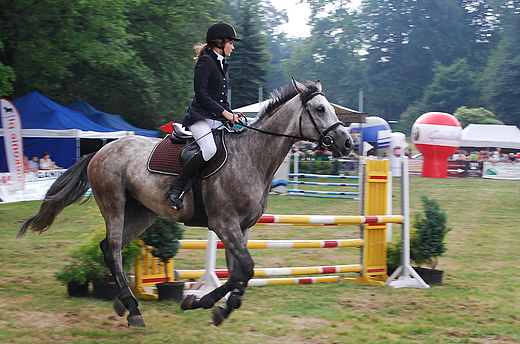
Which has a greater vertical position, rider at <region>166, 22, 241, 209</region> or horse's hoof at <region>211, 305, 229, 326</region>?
rider at <region>166, 22, 241, 209</region>

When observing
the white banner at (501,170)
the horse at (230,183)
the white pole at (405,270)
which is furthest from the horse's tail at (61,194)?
the white banner at (501,170)

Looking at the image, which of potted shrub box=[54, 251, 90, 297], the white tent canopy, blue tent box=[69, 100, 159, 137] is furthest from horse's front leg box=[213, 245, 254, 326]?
the white tent canopy

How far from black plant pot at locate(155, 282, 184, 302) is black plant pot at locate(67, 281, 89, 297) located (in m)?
0.80

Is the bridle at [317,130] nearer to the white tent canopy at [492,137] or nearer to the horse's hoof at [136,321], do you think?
the horse's hoof at [136,321]

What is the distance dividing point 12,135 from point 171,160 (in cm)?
1018

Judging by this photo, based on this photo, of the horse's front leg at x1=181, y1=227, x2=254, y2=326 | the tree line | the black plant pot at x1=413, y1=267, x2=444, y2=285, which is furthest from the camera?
the tree line

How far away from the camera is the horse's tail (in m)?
5.41

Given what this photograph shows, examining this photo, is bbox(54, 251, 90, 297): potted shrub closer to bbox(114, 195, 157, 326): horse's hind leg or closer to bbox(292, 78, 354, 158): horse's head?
bbox(114, 195, 157, 326): horse's hind leg

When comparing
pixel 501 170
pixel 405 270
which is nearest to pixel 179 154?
pixel 405 270

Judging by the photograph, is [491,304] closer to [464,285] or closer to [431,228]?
[464,285]

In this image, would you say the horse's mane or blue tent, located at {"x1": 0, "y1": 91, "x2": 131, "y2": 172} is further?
blue tent, located at {"x1": 0, "y1": 91, "x2": 131, "y2": 172}

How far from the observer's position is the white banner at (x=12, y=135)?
1307 centimetres

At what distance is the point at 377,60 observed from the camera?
2931 inches

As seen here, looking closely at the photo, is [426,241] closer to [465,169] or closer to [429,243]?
[429,243]
